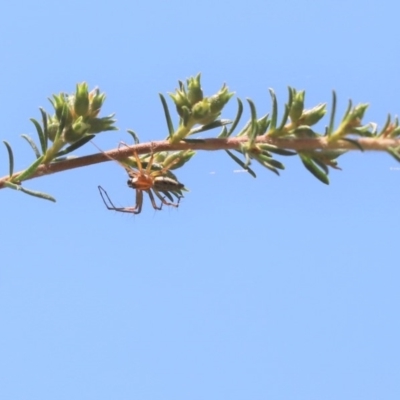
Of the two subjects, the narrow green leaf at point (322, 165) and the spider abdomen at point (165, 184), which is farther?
the spider abdomen at point (165, 184)

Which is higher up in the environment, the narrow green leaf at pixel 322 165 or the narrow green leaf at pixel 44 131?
the narrow green leaf at pixel 44 131

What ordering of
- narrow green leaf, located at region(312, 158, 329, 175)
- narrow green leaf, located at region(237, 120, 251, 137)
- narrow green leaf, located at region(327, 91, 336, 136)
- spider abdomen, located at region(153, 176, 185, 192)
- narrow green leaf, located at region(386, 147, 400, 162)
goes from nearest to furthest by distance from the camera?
narrow green leaf, located at region(386, 147, 400, 162)
narrow green leaf, located at region(327, 91, 336, 136)
narrow green leaf, located at region(312, 158, 329, 175)
narrow green leaf, located at region(237, 120, 251, 137)
spider abdomen, located at region(153, 176, 185, 192)

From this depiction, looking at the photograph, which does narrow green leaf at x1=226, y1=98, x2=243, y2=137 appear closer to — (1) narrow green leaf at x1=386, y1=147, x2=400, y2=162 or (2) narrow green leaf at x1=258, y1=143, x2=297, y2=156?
(2) narrow green leaf at x1=258, y1=143, x2=297, y2=156

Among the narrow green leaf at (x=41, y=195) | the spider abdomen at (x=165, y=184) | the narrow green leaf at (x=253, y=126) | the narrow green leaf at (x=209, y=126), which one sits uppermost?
the narrow green leaf at (x=209, y=126)

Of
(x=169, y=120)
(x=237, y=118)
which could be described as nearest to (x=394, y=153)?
(x=237, y=118)

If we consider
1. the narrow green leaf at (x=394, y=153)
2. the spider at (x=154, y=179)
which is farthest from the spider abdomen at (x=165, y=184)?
the narrow green leaf at (x=394, y=153)

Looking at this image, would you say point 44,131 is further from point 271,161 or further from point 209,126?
point 271,161

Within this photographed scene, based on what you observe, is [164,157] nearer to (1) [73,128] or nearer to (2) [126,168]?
(2) [126,168]

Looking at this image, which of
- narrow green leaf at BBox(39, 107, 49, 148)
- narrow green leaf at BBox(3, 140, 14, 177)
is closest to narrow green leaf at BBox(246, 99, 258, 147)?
narrow green leaf at BBox(39, 107, 49, 148)

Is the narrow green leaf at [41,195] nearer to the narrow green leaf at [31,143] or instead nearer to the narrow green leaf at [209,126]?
the narrow green leaf at [31,143]
